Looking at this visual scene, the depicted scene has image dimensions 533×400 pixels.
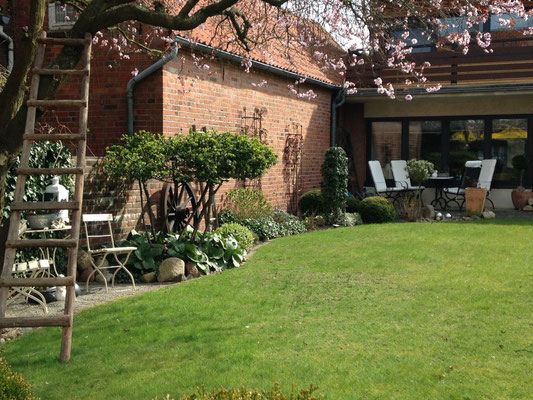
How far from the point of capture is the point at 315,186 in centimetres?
1603

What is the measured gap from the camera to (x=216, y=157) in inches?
332

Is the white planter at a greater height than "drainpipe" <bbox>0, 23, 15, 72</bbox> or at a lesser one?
lesser

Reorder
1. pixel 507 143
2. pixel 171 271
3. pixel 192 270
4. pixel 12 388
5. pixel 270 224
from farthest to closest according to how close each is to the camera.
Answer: pixel 507 143
pixel 270 224
pixel 192 270
pixel 171 271
pixel 12 388

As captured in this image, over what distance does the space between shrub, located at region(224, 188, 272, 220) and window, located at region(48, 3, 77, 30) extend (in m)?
3.87

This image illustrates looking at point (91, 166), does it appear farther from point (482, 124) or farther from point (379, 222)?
point (482, 124)

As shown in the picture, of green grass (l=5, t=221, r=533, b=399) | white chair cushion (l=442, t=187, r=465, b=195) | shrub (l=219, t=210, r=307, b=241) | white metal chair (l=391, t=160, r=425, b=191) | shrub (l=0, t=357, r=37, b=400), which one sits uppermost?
white metal chair (l=391, t=160, r=425, b=191)

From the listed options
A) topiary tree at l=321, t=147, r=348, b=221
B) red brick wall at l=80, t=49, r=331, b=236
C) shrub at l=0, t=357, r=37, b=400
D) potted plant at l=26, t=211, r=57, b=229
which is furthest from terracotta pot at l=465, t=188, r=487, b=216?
shrub at l=0, t=357, r=37, b=400

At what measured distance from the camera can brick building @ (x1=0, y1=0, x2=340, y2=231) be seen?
9.81m

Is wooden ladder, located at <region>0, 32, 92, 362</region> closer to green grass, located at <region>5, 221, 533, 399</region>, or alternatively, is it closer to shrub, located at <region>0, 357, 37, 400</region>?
green grass, located at <region>5, 221, 533, 399</region>

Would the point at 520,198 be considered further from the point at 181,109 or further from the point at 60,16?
the point at 60,16

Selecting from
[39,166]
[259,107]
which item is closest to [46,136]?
[39,166]

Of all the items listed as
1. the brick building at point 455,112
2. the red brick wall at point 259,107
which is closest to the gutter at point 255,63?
the red brick wall at point 259,107

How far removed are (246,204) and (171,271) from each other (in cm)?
402

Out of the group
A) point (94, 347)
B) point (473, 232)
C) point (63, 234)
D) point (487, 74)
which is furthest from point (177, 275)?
point (487, 74)
